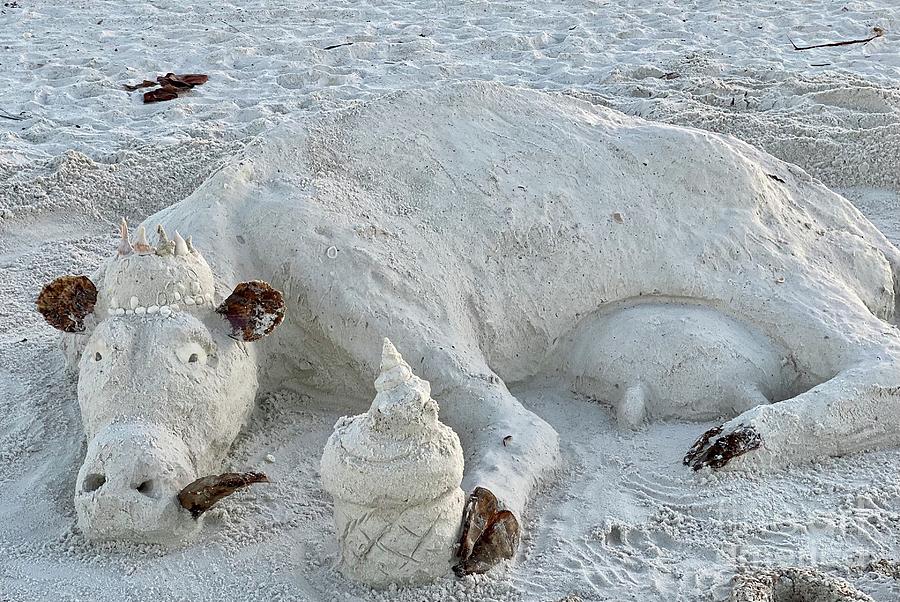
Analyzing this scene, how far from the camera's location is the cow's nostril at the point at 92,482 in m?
3.41

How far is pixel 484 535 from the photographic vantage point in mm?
3457

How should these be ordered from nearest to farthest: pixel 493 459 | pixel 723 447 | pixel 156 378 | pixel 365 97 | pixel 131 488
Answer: pixel 131 488 → pixel 156 378 → pixel 493 459 → pixel 723 447 → pixel 365 97

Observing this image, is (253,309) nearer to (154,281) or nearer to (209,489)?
(154,281)

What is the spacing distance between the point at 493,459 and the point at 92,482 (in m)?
1.44

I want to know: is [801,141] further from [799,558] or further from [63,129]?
[63,129]

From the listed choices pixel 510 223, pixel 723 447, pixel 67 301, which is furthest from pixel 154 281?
pixel 723 447

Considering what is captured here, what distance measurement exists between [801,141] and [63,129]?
5.50 meters

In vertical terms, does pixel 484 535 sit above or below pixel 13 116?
above

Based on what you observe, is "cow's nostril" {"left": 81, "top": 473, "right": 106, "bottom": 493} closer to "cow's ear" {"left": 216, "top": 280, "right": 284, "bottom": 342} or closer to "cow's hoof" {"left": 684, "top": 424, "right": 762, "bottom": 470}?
"cow's ear" {"left": 216, "top": 280, "right": 284, "bottom": 342}

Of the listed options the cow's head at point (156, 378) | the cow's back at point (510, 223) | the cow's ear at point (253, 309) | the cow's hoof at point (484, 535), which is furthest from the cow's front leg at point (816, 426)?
the cow's head at point (156, 378)

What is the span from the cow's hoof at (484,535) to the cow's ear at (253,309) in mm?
992

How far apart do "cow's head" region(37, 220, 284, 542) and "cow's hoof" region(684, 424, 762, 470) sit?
1722 millimetres

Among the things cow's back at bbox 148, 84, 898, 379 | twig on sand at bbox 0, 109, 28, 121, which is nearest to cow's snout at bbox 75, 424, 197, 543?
cow's back at bbox 148, 84, 898, 379

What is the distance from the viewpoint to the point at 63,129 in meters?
7.98
